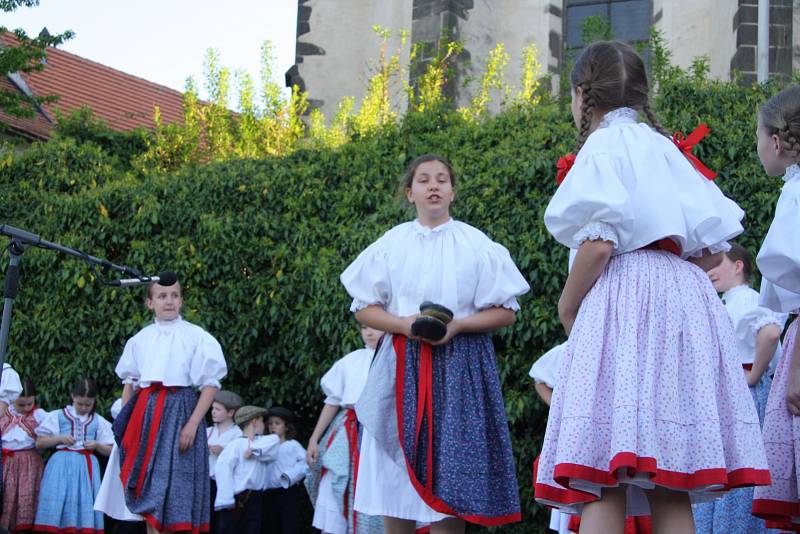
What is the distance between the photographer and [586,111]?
378 cm

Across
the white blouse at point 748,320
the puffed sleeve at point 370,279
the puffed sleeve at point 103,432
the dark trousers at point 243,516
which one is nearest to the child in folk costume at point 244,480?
the dark trousers at point 243,516

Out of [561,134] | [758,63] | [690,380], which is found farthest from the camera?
[758,63]

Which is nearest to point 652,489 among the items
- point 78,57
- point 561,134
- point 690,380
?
point 690,380

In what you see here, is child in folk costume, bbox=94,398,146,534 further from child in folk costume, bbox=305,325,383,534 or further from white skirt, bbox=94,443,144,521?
child in folk costume, bbox=305,325,383,534

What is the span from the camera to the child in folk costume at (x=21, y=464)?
387 inches

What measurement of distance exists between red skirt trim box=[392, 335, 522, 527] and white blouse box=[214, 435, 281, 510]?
13.8ft

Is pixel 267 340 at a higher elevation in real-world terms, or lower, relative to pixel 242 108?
lower

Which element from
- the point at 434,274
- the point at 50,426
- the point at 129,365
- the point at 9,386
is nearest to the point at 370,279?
the point at 434,274

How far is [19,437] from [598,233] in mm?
7736

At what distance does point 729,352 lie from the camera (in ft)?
11.4

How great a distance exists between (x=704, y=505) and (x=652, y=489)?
2.31 m

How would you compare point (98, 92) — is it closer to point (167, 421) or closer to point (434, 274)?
point (167, 421)

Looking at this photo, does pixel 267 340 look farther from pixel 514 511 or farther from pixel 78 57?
pixel 78 57

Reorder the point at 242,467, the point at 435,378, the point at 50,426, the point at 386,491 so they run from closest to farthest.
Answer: the point at 386,491, the point at 435,378, the point at 242,467, the point at 50,426
